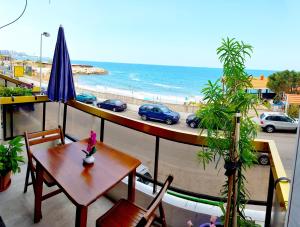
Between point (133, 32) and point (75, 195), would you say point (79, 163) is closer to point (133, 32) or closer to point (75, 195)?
point (75, 195)

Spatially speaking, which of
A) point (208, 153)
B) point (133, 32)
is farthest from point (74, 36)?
point (208, 153)

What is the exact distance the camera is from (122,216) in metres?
1.65

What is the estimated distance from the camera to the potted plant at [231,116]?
1.27 metres

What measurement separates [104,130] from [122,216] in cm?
128

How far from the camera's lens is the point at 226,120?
130cm

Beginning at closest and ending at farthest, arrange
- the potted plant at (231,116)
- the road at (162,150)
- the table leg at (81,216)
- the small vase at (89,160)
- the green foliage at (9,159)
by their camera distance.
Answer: the potted plant at (231,116) < the table leg at (81,216) < the small vase at (89,160) < the green foliage at (9,159) < the road at (162,150)

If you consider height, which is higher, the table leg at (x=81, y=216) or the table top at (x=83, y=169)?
the table top at (x=83, y=169)

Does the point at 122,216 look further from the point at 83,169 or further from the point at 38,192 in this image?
the point at 38,192

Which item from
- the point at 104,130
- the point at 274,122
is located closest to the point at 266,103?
the point at 104,130

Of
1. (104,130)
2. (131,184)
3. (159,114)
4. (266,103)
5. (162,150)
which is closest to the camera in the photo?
(266,103)

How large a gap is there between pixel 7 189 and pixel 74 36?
4724 centimetres

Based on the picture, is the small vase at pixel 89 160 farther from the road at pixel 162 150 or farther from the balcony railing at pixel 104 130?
the road at pixel 162 150

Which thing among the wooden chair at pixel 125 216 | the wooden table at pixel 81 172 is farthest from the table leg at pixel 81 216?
the wooden chair at pixel 125 216

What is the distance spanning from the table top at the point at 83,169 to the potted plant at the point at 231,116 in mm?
734
